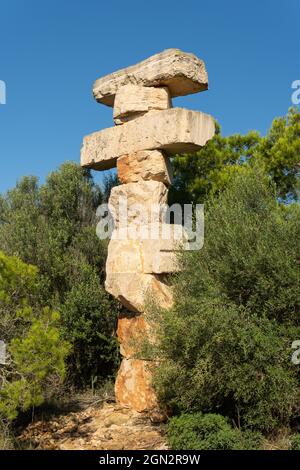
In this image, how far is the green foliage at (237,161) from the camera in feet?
36.5

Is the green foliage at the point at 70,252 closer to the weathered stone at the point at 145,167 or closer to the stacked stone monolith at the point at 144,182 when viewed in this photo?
the stacked stone monolith at the point at 144,182

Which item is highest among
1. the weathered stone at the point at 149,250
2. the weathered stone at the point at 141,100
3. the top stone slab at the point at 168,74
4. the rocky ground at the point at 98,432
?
the top stone slab at the point at 168,74

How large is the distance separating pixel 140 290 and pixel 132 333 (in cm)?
79

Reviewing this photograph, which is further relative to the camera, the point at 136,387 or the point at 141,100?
the point at 141,100

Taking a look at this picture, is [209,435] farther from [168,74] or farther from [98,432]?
[168,74]

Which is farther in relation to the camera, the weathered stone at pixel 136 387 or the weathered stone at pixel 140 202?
the weathered stone at pixel 140 202

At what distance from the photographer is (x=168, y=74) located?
8.47 metres

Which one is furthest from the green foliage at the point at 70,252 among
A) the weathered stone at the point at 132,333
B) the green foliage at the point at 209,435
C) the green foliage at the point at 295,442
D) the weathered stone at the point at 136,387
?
the green foliage at the point at 295,442

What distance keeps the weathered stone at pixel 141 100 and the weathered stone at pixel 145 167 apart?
0.78m

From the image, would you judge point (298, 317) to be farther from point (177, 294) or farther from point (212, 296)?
point (177, 294)

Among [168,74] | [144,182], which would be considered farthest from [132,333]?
[168,74]

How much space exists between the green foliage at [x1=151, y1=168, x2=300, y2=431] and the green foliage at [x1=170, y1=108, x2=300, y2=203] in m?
3.34

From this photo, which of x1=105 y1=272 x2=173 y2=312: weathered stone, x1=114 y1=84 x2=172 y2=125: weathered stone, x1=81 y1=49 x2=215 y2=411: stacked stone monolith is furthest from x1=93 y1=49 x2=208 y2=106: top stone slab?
x1=105 y1=272 x2=173 y2=312: weathered stone
